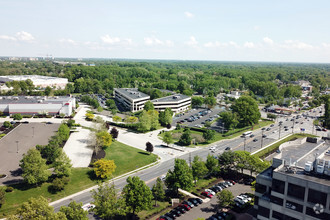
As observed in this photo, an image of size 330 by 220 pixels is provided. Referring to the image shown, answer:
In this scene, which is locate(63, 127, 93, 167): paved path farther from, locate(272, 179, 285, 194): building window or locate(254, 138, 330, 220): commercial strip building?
locate(272, 179, 285, 194): building window

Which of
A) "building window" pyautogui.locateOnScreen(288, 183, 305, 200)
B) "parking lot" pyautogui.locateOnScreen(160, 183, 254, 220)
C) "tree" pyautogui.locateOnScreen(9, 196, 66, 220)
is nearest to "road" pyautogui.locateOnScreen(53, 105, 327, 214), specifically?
"parking lot" pyautogui.locateOnScreen(160, 183, 254, 220)

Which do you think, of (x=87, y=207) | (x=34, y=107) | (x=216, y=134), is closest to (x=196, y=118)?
(x=216, y=134)

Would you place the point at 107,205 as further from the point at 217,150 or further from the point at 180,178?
the point at 217,150

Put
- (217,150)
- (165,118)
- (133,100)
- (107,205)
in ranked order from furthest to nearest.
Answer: (133,100) < (165,118) < (217,150) < (107,205)

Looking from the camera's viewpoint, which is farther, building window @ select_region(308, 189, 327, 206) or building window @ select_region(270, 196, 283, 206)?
building window @ select_region(270, 196, 283, 206)

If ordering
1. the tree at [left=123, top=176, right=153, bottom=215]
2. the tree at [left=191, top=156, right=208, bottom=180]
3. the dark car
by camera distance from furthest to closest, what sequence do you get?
1. the tree at [left=191, top=156, right=208, bottom=180]
2. the dark car
3. the tree at [left=123, top=176, right=153, bottom=215]

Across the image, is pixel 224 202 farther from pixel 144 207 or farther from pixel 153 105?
pixel 153 105

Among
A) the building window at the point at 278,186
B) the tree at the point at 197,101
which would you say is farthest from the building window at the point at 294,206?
the tree at the point at 197,101
